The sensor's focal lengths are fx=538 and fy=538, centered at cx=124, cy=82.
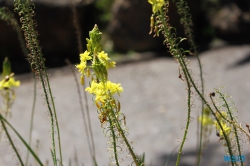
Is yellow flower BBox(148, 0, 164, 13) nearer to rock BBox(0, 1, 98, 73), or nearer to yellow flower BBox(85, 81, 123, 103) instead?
yellow flower BBox(85, 81, 123, 103)

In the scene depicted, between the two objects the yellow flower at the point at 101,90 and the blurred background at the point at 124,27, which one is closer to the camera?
the yellow flower at the point at 101,90

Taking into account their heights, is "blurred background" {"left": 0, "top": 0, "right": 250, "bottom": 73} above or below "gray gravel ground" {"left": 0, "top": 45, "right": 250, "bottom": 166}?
above

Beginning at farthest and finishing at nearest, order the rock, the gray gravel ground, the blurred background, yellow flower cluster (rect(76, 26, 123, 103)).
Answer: the rock < the blurred background < the gray gravel ground < yellow flower cluster (rect(76, 26, 123, 103))

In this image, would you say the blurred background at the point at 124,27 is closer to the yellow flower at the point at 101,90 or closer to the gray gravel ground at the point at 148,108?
the gray gravel ground at the point at 148,108

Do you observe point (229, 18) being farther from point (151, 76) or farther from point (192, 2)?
point (151, 76)

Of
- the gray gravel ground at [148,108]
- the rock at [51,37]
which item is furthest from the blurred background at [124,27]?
the gray gravel ground at [148,108]

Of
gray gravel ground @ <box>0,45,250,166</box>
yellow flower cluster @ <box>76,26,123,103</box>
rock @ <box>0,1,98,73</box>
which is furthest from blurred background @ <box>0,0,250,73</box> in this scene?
yellow flower cluster @ <box>76,26,123,103</box>

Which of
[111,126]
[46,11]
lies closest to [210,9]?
[46,11]
